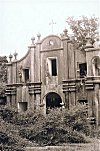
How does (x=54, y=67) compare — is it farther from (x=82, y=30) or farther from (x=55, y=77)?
(x=82, y=30)

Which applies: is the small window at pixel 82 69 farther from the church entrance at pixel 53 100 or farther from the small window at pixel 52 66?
the church entrance at pixel 53 100

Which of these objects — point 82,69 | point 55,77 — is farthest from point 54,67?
point 82,69

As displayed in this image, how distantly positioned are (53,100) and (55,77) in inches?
24.4

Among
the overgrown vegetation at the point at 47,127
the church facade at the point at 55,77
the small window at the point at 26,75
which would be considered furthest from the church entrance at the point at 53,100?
the overgrown vegetation at the point at 47,127

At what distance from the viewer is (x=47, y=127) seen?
20.2 feet

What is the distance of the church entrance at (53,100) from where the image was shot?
25.1 ft

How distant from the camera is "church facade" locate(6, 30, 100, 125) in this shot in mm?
7039

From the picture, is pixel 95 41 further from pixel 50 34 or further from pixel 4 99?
pixel 4 99

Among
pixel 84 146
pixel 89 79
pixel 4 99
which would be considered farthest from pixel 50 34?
pixel 84 146

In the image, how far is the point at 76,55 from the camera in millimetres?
7469

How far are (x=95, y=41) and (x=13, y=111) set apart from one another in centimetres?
274

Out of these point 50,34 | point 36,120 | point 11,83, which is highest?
point 50,34

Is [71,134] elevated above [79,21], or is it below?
below

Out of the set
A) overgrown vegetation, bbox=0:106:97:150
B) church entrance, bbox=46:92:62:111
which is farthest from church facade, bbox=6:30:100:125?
overgrown vegetation, bbox=0:106:97:150
